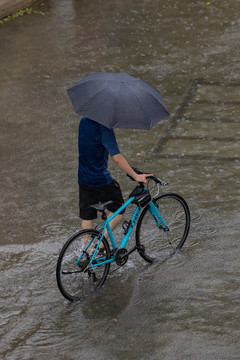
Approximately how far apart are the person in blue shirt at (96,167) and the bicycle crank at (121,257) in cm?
28

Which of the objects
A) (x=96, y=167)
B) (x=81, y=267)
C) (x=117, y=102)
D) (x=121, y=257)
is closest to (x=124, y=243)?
(x=121, y=257)

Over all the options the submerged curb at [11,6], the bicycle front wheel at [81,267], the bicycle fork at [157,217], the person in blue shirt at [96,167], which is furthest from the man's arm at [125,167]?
the submerged curb at [11,6]

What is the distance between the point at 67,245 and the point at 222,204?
7.69 ft

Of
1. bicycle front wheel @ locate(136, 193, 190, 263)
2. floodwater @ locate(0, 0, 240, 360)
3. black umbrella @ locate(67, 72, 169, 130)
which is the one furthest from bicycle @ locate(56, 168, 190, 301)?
black umbrella @ locate(67, 72, 169, 130)

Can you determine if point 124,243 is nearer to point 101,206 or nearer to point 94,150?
point 101,206

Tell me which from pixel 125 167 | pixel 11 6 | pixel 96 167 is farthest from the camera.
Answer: pixel 11 6

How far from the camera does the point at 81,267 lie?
209 inches

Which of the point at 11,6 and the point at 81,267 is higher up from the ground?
the point at 81,267

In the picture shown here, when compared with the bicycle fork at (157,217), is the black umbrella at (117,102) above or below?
above

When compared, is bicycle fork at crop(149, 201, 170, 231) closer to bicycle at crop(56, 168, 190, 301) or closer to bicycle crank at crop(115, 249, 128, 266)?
bicycle at crop(56, 168, 190, 301)

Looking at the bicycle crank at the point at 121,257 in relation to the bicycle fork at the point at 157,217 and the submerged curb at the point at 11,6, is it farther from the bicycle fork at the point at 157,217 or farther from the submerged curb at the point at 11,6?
the submerged curb at the point at 11,6

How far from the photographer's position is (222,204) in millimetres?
6684

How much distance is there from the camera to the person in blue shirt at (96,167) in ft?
16.7

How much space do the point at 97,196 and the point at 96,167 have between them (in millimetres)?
347
